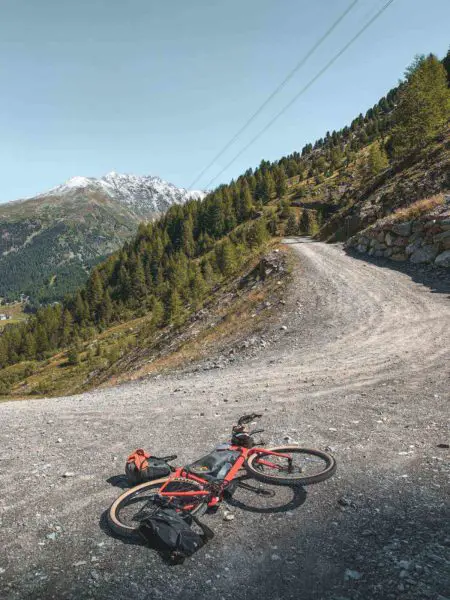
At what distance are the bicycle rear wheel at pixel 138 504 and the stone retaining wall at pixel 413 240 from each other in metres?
25.1

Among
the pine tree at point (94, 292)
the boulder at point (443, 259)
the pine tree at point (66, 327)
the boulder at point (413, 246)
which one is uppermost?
the pine tree at point (94, 292)

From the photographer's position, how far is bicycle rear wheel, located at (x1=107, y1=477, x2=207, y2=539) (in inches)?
211

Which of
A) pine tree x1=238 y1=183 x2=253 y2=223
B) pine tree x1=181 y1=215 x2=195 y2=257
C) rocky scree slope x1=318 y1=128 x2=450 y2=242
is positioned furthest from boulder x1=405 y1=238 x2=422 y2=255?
pine tree x1=181 y1=215 x2=195 y2=257

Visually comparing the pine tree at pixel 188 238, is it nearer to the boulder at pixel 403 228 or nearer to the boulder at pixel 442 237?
the boulder at pixel 403 228

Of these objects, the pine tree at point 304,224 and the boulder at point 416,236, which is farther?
the pine tree at point 304,224

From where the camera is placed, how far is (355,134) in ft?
631

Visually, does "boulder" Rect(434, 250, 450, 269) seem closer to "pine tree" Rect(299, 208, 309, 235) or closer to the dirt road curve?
the dirt road curve

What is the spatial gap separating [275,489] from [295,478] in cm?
46

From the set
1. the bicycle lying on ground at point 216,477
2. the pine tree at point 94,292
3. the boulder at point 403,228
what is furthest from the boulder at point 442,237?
the pine tree at point 94,292

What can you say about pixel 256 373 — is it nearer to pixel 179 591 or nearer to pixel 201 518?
pixel 201 518

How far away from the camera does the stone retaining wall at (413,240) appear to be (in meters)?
25.6

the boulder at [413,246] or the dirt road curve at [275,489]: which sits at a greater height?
the boulder at [413,246]

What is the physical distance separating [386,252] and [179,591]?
3234 cm

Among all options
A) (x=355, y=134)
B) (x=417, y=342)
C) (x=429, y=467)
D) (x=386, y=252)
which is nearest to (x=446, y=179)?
(x=386, y=252)
